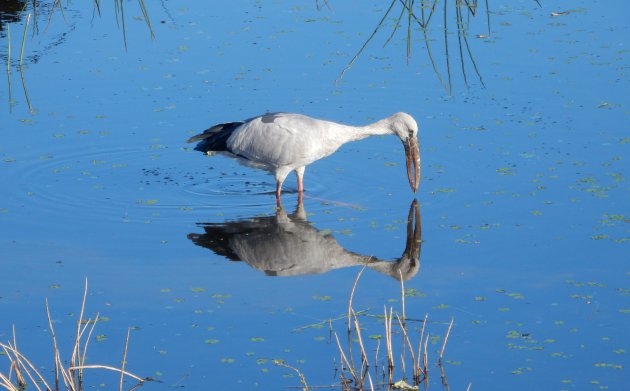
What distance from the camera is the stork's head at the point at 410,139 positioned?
30.9 feet

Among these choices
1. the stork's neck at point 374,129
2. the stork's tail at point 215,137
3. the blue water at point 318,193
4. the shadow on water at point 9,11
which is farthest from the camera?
the shadow on water at point 9,11

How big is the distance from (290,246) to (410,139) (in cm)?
170

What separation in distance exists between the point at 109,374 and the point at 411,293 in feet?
7.23

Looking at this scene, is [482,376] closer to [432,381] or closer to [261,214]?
[432,381]

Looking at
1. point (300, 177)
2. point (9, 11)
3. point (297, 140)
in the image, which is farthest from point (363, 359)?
point (9, 11)

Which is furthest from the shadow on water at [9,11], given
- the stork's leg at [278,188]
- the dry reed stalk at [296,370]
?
the dry reed stalk at [296,370]

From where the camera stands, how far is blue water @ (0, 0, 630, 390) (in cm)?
678

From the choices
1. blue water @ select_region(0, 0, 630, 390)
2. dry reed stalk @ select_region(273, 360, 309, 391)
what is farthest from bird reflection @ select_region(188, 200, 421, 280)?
dry reed stalk @ select_region(273, 360, 309, 391)

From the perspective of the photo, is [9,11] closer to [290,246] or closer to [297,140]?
[297,140]

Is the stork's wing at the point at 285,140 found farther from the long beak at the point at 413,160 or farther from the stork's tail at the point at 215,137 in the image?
the long beak at the point at 413,160

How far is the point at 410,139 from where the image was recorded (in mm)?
9562

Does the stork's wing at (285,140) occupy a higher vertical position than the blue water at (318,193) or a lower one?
higher

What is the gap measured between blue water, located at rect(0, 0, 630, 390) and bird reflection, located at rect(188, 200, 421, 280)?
0.07 metres

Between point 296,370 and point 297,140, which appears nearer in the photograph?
point 296,370
